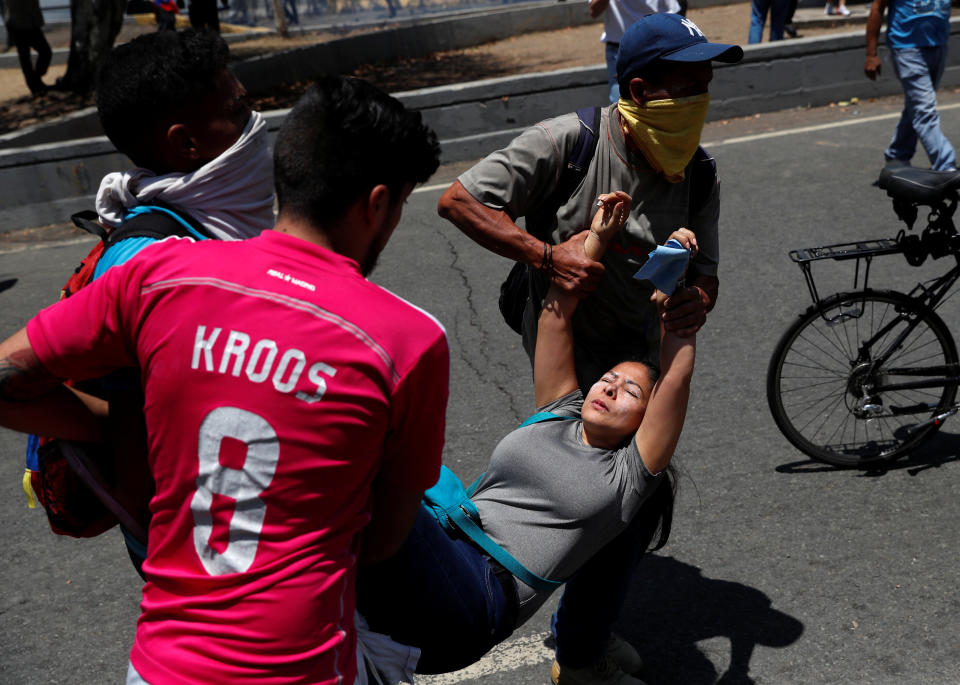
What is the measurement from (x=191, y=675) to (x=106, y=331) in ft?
2.02

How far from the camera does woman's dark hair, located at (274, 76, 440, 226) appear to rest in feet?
6.00

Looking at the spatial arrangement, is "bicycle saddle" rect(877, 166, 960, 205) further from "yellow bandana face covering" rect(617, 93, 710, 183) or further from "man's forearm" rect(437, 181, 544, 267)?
"man's forearm" rect(437, 181, 544, 267)

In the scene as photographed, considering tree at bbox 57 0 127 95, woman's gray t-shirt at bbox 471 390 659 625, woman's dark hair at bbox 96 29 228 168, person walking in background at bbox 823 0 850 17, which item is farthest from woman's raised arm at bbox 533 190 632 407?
person walking in background at bbox 823 0 850 17

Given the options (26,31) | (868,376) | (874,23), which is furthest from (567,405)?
(26,31)

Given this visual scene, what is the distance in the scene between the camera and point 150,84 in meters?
2.33

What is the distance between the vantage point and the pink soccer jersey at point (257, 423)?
5.61 ft

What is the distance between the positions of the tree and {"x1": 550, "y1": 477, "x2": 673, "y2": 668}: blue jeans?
12849 mm

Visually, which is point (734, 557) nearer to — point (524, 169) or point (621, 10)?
point (524, 169)

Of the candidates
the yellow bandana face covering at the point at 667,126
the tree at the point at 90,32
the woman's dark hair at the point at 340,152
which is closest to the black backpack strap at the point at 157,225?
the woman's dark hair at the point at 340,152

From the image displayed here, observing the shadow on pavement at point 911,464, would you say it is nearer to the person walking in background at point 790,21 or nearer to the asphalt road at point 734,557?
the asphalt road at point 734,557

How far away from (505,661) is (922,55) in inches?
249

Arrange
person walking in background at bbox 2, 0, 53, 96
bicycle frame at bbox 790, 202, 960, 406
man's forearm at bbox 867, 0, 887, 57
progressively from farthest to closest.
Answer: person walking in background at bbox 2, 0, 53, 96 < man's forearm at bbox 867, 0, 887, 57 < bicycle frame at bbox 790, 202, 960, 406

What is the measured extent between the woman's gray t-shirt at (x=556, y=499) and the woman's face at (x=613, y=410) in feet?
0.14

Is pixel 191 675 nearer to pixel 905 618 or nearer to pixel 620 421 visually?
pixel 620 421
